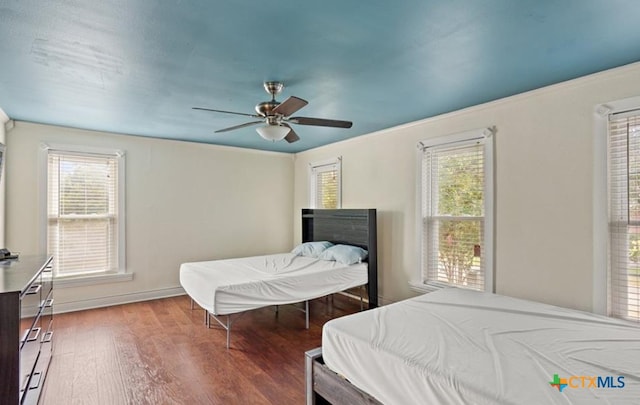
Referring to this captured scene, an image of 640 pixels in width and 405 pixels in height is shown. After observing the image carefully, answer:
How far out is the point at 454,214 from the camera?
3678 mm

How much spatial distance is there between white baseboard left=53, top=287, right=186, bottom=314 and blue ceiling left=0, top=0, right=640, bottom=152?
8.07 feet

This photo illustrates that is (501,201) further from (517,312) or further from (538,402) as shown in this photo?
(538,402)

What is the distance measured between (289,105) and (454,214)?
7.65ft

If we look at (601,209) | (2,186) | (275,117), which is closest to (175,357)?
(275,117)

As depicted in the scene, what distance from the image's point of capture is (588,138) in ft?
8.64

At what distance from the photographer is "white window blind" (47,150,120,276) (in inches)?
162

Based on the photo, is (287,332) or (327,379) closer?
(327,379)

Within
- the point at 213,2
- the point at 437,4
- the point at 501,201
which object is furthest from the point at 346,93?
the point at 501,201

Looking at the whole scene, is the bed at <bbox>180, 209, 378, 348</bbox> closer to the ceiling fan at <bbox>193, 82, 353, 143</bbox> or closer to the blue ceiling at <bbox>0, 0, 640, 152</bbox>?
the ceiling fan at <bbox>193, 82, 353, 143</bbox>

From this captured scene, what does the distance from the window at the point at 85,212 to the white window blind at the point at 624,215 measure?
5478 millimetres

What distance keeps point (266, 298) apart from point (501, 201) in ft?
8.40

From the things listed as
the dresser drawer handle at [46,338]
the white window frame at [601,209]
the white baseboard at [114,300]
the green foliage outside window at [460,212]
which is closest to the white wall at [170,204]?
the white baseboard at [114,300]

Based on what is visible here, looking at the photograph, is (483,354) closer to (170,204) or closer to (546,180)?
(546,180)

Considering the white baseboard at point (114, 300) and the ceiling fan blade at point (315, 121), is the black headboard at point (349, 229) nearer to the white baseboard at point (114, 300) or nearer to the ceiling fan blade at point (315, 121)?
the ceiling fan blade at point (315, 121)
